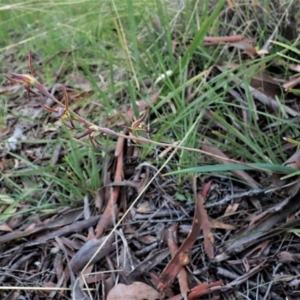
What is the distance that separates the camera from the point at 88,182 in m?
1.37

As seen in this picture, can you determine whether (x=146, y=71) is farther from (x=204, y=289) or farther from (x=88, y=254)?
(x=204, y=289)

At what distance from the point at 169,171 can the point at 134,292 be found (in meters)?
0.34

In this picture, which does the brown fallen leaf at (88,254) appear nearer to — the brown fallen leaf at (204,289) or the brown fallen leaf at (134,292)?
the brown fallen leaf at (134,292)

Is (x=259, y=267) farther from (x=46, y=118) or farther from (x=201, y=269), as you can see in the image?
(x=46, y=118)

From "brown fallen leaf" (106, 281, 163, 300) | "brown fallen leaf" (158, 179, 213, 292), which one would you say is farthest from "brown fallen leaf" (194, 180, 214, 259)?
"brown fallen leaf" (106, 281, 163, 300)

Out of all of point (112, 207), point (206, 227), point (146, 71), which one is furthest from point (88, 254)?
point (146, 71)

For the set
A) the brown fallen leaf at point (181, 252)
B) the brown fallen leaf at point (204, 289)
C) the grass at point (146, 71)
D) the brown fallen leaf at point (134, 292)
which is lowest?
the brown fallen leaf at point (134, 292)

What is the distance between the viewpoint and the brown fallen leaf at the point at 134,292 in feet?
Answer: 3.69

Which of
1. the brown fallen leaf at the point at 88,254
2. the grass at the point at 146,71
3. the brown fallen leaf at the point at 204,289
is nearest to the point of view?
the brown fallen leaf at the point at 204,289

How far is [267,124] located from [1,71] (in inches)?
44.1

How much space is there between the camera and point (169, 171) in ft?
4.36

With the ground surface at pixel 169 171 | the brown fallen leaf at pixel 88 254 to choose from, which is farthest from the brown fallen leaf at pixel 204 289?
the brown fallen leaf at pixel 88 254

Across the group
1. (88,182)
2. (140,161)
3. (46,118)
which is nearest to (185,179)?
(140,161)

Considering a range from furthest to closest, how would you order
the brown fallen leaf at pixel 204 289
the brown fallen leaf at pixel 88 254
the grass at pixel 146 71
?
the grass at pixel 146 71 → the brown fallen leaf at pixel 88 254 → the brown fallen leaf at pixel 204 289
